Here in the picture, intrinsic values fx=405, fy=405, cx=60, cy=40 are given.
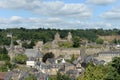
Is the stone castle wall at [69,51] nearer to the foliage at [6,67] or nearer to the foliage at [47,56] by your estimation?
the foliage at [47,56]

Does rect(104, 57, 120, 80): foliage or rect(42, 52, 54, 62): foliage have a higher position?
rect(104, 57, 120, 80): foliage

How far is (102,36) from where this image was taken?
497ft

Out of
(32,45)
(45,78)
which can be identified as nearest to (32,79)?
(45,78)

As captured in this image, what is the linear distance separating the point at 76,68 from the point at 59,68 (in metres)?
2.87

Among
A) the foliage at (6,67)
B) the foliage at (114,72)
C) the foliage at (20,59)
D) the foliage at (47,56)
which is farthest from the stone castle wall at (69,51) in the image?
the foliage at (114,72)

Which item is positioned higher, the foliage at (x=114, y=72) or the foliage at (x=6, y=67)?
the foliage at (x=114, y=72)

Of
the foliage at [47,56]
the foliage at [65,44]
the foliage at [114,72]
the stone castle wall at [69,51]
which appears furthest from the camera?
the foliage at [65,44]

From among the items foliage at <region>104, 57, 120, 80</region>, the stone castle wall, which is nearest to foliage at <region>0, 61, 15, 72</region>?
the stone castle wall

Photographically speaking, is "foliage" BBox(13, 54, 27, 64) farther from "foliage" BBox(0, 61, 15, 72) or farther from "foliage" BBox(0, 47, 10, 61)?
"foliage" BBox(0, 61, 15, 72)

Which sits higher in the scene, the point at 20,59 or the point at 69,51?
the point at 69,51

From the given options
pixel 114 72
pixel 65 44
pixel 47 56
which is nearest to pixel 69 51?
pixel 47 56

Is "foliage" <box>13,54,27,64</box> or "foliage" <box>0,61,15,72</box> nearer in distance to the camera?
"foliage" <box>0,61,15,72</box>

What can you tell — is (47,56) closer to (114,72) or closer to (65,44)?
(65,44)

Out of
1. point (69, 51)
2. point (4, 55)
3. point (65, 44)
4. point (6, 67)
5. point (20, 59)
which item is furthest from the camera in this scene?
point (65, 44)
